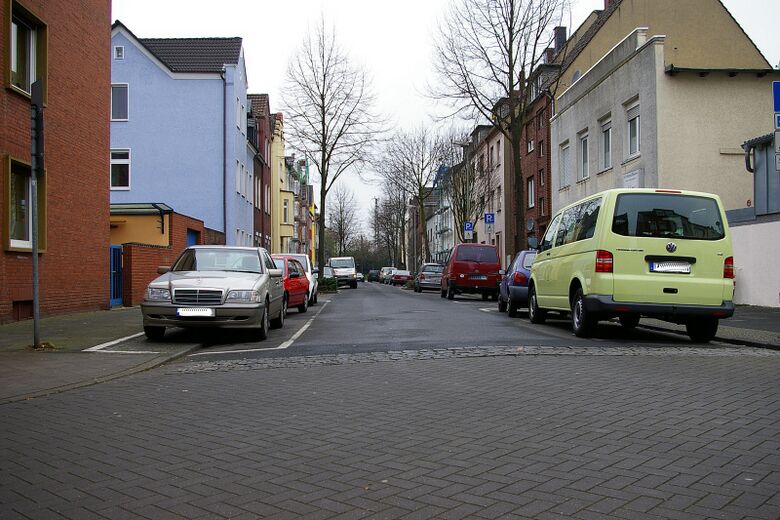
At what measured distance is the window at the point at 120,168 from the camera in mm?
33156

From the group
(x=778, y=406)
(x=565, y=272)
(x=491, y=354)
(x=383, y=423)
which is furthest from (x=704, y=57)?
(x=383, y=423)

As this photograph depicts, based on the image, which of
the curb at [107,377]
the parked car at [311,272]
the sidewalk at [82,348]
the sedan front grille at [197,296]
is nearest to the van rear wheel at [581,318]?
the sidewalk at [82,348]

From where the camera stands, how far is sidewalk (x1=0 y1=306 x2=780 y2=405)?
747 centimetres

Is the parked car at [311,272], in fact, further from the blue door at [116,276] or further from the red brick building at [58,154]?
the red brick building at [58,154]

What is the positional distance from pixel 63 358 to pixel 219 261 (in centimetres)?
383

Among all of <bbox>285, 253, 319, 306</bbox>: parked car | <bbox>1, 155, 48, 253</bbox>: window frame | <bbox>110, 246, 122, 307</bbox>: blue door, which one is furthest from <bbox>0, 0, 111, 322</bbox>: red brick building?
<bbox>285, 253, 319, 306</bbox>: parked car

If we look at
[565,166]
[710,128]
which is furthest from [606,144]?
[565,166]

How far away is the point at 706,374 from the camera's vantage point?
7.54 metres

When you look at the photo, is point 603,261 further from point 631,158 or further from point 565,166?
point 565,166

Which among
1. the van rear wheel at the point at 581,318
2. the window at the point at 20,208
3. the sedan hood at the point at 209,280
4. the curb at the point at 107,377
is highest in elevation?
the window at the point at 20,208

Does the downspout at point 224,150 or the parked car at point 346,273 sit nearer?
the downspout at point 224,150

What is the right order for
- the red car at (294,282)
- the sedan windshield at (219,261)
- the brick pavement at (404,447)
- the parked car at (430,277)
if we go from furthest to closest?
the parked car at (430,277) < the red car at (294,282) < the sedan windshield at (219,261) < the brick pavement at (404,447)

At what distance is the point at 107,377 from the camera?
779 centimetres

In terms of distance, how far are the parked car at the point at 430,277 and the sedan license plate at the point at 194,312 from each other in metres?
25.9
